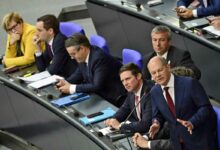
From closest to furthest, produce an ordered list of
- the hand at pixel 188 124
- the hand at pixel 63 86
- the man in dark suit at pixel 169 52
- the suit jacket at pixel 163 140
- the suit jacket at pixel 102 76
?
the hand at pixel 188 124 < the suit jacket at pixel 163 140 < the man in dark suit at pixel 169 52 < the suit jacket at pixel 102 76 < the hand at pixel 63 86

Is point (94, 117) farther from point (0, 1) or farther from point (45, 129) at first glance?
point (0, 1)

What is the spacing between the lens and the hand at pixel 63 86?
495 centimetres

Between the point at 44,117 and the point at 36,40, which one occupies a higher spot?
the point at 36,40

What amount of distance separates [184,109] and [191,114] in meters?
0.06

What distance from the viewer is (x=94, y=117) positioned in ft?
14.4

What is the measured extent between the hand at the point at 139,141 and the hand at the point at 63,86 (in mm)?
1214

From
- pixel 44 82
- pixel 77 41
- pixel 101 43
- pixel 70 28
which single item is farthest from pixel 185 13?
pixel 44 82

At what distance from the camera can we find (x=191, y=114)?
373cm

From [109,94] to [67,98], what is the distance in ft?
1.22

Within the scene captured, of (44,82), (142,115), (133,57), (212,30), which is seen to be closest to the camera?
(142,115)

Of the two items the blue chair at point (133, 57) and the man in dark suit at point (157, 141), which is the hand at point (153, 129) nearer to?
the man in dark suit at point (157, 141)

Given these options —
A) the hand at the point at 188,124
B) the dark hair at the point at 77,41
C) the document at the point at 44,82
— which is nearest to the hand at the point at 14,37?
the document at the point at 44,82

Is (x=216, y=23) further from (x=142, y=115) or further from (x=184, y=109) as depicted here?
(x=184, y=109)

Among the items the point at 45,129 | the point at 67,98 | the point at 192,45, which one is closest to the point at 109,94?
the point at 67,98
